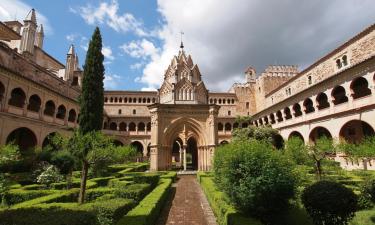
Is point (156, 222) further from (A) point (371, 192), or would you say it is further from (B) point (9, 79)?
(B) point (9, 79)

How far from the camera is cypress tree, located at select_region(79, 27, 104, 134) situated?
23.4 m

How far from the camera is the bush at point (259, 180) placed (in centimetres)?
849

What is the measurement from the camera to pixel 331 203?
8.02 meters

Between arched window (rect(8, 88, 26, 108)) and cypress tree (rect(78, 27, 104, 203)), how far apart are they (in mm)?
7569

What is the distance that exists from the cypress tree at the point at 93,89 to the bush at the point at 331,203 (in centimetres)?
1980

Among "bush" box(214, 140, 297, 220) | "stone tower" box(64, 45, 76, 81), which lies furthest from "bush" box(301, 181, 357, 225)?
"stone tower" box(64, 45, 76, 81)

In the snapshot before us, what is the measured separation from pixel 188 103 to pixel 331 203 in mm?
23874

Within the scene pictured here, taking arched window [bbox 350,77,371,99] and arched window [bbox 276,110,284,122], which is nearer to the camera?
arched window [bbox 350,77,371,99]

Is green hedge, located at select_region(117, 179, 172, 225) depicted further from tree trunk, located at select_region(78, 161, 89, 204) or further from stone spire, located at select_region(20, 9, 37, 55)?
stone spire, located at select_region(20, 9, 37, 55)

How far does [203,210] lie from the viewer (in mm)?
12141

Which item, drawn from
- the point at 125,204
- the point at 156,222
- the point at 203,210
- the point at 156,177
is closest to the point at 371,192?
the point at 203,210

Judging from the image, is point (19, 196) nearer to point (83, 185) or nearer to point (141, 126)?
point (83, 185)

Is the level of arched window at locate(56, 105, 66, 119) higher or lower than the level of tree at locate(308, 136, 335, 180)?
higher

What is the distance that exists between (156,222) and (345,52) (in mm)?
29803
